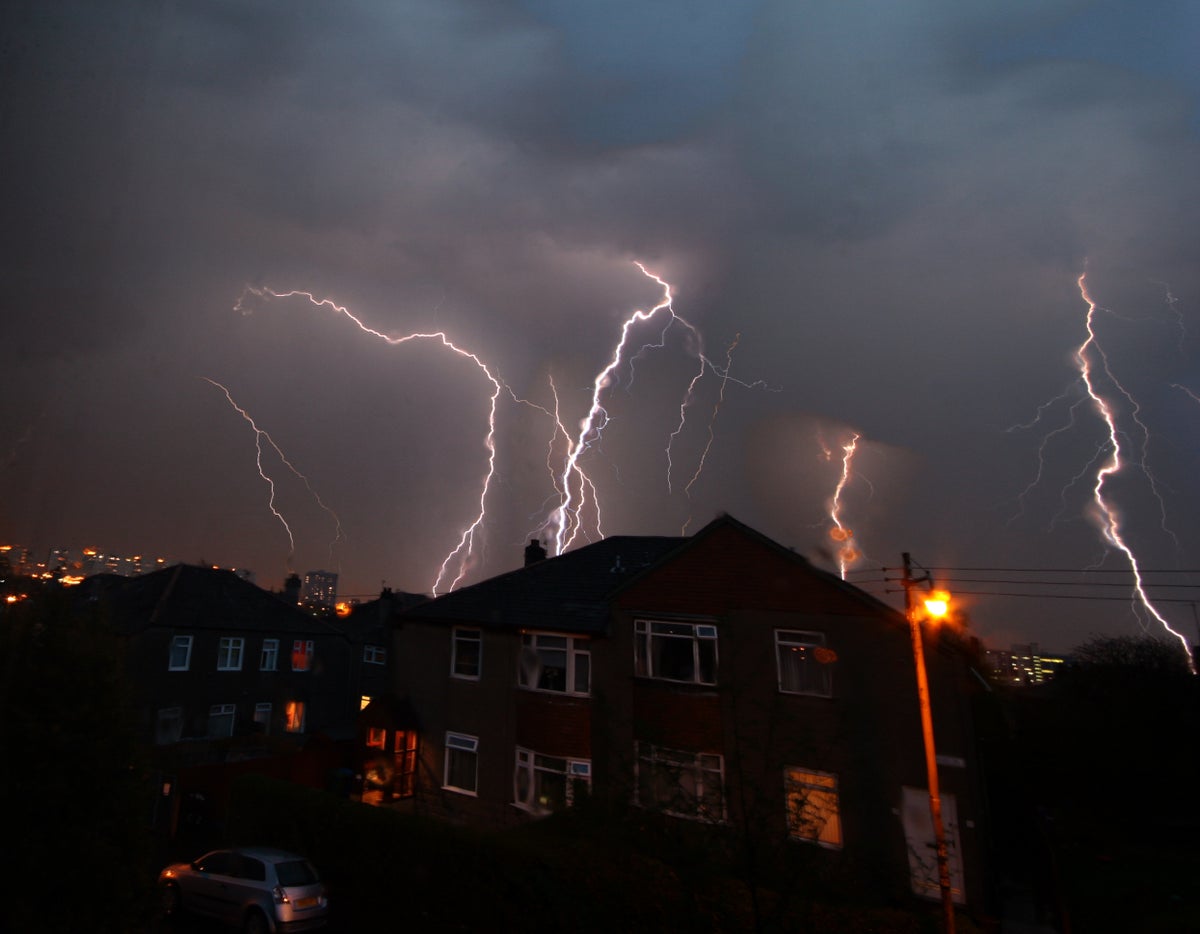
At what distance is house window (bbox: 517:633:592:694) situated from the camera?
17141 mm

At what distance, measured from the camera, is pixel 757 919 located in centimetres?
631

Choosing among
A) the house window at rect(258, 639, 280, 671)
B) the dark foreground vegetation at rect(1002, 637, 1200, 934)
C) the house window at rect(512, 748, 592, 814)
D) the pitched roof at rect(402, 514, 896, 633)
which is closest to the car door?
the house window at rect(512, 748, 592, 814)

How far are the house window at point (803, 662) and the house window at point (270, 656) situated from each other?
26403 millimetres

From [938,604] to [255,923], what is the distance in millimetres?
12613

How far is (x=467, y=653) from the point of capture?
63.3 feet

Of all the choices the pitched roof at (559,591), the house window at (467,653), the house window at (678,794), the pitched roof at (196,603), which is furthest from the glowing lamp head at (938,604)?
the pitched roof at (196,603)

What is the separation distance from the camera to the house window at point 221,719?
1114 inches

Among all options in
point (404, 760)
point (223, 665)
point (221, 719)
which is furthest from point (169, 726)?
point (404, 760)

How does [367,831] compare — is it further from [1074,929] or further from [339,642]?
[339,642]

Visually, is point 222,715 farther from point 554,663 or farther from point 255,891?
point 255,891

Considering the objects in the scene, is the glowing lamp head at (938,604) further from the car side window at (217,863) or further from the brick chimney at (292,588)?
the brick chimney at (292,588)

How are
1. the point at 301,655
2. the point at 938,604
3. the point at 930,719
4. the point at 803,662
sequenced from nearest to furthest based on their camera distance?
the point at 938,604, the point at 930,719, the point at 803,662, the point at 301,655

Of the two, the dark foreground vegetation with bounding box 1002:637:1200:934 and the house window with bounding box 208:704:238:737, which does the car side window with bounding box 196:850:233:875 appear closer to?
the dark foreground vegetation with bounding box 1002:637:1200:934

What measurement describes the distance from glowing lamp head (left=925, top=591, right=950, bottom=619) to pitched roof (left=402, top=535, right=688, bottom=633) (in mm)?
7304
